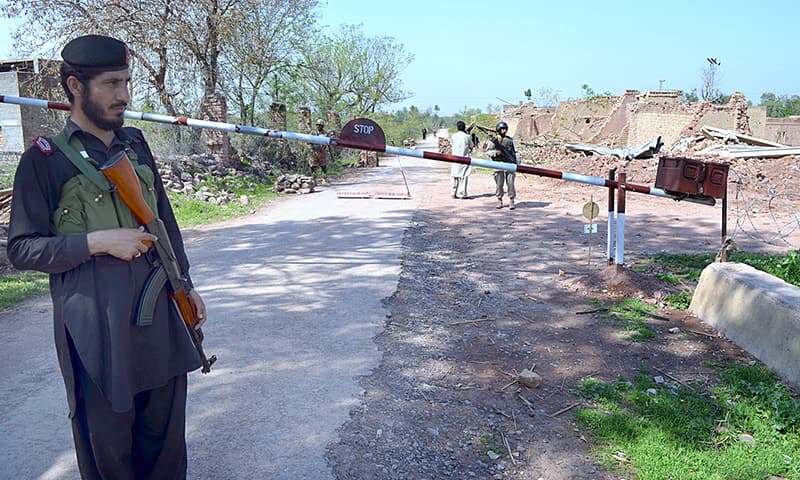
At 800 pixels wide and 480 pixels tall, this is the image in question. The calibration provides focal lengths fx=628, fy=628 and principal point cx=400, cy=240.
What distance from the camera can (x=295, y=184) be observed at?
15742 mm

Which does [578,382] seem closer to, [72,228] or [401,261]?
[72,228]

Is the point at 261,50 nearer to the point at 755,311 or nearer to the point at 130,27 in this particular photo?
the point at 130,27

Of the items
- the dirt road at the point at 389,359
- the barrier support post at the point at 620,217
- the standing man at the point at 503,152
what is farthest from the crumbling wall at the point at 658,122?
the barrier support post at the point at 620,217

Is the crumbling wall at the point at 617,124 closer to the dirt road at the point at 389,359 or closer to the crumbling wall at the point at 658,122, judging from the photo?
the crumbling wall at the point at 658,122

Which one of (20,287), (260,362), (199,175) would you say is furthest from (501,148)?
(260,362)

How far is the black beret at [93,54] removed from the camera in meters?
2.02

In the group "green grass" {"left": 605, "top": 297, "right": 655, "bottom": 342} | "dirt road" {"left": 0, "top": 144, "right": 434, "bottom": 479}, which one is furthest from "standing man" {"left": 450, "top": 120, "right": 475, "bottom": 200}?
"green grass" {"left": 605, "top": 297, "right": 655, "bottom": 342}

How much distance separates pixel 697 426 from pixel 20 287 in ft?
20.0

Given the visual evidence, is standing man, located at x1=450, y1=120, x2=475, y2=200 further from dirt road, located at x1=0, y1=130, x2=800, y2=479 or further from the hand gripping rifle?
the hand gripping rifle

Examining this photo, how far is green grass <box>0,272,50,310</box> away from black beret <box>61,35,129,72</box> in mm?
4521

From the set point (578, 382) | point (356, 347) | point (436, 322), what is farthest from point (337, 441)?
point (436, 322)

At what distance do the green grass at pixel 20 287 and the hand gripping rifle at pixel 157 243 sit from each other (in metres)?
4.29

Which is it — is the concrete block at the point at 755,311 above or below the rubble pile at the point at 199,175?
below

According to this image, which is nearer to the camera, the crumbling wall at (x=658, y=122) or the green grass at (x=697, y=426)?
the green grass at (x=697, y=426)
